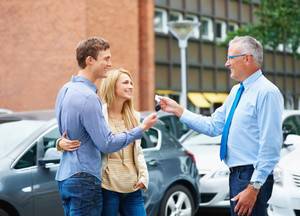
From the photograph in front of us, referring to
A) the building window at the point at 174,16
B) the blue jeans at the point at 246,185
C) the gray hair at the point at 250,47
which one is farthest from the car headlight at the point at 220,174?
the building window at the point at 174,16

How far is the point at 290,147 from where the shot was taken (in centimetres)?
923

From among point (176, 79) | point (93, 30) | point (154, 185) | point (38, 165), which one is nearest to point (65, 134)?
point (38, 165)

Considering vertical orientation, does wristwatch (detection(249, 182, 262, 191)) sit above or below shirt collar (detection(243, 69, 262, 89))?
below

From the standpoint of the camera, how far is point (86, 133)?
407 cm

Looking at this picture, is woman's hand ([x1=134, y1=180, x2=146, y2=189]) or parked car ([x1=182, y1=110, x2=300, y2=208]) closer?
woman's hand ([x1=134, y1=180, x2=146, y2=189])

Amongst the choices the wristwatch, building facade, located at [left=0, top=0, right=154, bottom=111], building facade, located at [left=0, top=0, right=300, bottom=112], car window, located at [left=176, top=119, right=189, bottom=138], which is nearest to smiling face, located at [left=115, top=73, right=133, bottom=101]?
the wristwatch

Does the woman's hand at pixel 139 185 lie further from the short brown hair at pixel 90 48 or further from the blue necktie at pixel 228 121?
the short brown hair at pixel 90 48

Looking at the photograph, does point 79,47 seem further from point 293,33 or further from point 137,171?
point 293,33

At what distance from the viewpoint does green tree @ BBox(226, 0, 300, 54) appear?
69.6ft

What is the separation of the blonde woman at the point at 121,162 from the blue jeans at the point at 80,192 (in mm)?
487

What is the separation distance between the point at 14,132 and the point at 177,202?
7.62 ft

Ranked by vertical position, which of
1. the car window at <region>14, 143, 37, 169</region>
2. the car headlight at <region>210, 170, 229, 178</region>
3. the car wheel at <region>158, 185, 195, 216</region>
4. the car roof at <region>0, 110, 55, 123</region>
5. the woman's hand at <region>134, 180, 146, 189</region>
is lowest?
the car wheel at <region>158, 185, 195, 216</region>

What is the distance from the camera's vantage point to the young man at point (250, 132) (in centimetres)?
393

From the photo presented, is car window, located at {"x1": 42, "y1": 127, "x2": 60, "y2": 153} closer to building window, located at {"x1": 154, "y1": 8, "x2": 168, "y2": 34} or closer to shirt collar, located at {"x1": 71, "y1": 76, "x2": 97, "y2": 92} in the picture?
shirt collar, located at {"x1": 71, "y1": 76, "x2": 97, "y2": 92}
